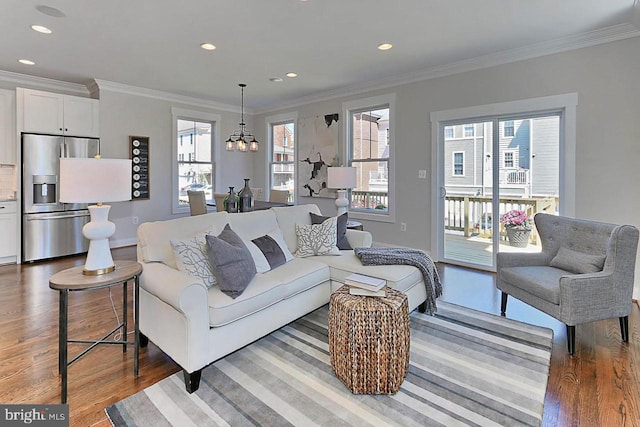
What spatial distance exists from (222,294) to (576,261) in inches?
108

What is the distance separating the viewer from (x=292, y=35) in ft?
11.8

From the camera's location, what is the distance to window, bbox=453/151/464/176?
4.65 meters

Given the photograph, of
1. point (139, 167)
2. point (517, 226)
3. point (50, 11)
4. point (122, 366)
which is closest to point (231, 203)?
point (122, 366)

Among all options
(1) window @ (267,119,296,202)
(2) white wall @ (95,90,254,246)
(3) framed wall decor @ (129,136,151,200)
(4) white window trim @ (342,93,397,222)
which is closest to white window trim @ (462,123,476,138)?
(4) white window trim @ (342,93,397,222)

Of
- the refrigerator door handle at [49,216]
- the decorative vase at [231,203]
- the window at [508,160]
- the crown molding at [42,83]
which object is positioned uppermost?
the crown molding at [42,83]

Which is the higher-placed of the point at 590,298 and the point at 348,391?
the point at 590,298

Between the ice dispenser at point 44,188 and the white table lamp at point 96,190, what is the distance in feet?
12.1

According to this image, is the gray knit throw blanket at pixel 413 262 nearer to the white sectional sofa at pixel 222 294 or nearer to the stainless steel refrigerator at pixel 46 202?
the white sectional sofa at pixel 222 294

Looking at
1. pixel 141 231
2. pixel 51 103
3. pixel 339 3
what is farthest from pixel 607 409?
pixel 51 103

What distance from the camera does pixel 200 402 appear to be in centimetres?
184

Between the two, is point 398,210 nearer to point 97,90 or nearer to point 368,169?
point 368,169

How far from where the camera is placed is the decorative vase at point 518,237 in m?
4.25

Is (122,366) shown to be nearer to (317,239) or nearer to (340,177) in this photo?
(317,239)

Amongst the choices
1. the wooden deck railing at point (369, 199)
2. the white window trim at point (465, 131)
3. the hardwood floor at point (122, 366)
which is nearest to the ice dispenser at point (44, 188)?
the hardwood floor at point (122, 366)
